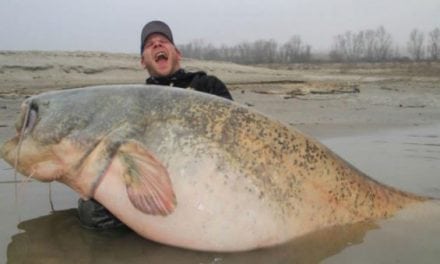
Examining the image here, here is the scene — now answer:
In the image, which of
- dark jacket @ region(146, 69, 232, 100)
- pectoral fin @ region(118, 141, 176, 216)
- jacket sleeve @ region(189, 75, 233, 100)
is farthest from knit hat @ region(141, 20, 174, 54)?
pectoral fin @ region(118, 141, 176, 216)

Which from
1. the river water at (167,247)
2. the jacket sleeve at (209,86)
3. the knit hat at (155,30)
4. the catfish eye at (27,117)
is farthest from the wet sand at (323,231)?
the knit hat at (155,30)

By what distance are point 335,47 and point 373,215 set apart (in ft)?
352

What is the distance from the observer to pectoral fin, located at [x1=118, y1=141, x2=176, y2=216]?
2.64m

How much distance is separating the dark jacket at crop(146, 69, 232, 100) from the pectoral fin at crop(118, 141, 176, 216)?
1.48 metres

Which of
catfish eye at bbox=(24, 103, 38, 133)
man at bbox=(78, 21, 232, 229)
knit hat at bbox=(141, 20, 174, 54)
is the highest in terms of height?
knit hat at bbox=(141, 20, 174, 54)

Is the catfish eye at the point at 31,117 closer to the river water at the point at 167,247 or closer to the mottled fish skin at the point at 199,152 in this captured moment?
the mottled fish skin at the point at 199,152

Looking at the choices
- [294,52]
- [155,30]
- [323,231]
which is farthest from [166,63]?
[294,52]

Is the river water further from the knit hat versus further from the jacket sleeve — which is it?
the knit hat

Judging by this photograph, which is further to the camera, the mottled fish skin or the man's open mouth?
the man's open mouth

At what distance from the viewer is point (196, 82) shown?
411 cm

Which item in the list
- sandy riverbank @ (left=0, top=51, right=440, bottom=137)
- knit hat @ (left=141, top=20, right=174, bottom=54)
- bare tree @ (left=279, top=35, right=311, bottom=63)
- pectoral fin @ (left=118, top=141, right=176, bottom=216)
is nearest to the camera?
pectoral fin @ (left=118, top=141, right=176, bottom=216)

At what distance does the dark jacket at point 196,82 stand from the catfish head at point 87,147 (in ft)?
3.95

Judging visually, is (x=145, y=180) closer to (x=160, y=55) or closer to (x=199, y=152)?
(x=199, y=152)

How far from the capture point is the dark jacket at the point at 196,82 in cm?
Answer: 408
